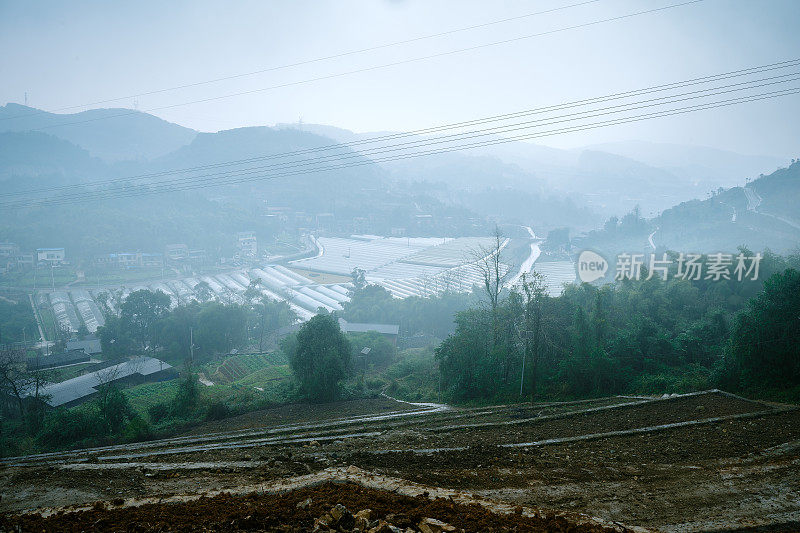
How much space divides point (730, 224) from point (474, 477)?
34.3 metres

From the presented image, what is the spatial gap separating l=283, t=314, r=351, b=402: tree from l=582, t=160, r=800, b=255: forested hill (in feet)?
74.1

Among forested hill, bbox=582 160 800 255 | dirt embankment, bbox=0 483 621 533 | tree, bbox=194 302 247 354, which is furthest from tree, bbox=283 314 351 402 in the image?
forested hill, bbox=582 160 800 255

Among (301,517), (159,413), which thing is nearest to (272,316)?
(159,413)

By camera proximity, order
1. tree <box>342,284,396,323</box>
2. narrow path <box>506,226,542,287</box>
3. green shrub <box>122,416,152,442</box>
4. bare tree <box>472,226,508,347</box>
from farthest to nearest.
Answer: narrow path <box>506,226,542,287</box> < tree <box>342,284,396,323</box> < bare tree <box>472,226,508,347</box> < green shrub <box>122,416,152,442</box>

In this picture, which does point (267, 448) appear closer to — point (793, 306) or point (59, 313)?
point (793, 306)

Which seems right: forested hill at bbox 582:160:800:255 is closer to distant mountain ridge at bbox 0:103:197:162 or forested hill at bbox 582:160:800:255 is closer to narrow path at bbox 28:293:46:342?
narrow path at bbox 28:293:46:342

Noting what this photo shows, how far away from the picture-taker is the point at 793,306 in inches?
391

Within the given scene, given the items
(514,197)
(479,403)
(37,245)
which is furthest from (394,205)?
(479,403)

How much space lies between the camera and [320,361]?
14.5m

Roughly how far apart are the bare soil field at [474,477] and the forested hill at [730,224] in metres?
22.9

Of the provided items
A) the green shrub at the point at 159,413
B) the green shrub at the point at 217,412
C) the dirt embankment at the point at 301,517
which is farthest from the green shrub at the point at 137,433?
the dirt embankment at the point at 301,517

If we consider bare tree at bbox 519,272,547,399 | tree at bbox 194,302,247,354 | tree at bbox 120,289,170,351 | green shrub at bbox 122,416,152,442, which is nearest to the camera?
green shrub at bbox 122,416,152,442

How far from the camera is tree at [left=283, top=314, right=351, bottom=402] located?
1430 centimetres

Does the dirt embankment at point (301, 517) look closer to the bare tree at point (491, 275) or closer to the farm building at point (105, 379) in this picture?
the bare tree at point (491, 275)
